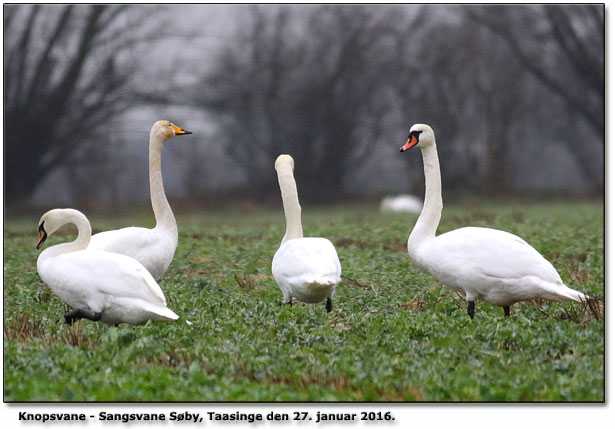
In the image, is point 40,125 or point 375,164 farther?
point 375,164

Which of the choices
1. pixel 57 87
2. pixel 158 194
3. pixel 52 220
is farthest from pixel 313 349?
pixel 57 87

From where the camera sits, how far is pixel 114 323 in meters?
6.45

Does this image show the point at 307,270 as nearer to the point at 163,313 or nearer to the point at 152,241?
the point at 163,313

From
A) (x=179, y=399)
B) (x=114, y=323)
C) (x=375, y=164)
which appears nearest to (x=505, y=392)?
(x=179, y=399)

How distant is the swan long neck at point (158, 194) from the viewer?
8383 mm

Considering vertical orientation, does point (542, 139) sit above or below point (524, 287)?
above

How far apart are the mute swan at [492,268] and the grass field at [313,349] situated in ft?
0.61

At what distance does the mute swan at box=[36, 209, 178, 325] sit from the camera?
242 inches

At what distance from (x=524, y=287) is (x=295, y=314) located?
66.7 inches

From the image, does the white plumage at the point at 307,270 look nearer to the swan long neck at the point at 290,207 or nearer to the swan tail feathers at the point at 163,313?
the swan long neck at the point at 290,207

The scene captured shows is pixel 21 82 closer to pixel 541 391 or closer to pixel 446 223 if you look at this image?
pixel 446 223
